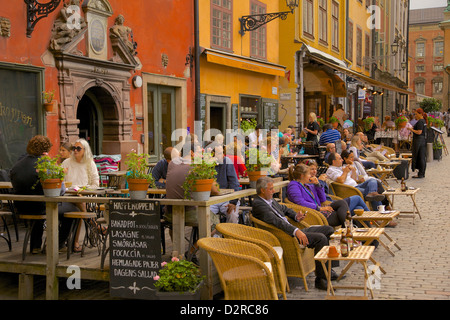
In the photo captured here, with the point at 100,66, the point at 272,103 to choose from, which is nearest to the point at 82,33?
the point at 100,66

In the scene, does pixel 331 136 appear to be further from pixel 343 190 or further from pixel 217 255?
pixel 217 255

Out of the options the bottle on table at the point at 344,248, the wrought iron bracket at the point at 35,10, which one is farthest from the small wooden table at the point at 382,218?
the wrought iron bracket at the point at 35,10

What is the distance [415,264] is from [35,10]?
276 inches

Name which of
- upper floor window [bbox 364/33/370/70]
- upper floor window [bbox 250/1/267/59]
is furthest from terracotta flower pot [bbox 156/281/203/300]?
upper floor window [bbox 364/33/370/70]

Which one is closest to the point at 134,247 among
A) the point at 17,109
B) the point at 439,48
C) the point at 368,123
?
the point at 17,109

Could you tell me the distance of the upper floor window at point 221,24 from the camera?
1577cm

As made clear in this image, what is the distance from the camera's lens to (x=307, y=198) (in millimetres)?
7605

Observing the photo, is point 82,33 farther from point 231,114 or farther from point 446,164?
point 446,164

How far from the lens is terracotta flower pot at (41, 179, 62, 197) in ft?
20.5

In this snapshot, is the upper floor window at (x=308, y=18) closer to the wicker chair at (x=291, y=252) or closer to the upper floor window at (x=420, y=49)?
the wicker chair at (x=291, y=252)

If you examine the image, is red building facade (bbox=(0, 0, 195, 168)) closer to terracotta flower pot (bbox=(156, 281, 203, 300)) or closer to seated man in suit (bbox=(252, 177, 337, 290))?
seated man in suit (bbox=(252, 177, 337, 290))

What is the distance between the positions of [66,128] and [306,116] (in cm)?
1558

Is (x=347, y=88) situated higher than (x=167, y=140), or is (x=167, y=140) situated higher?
(x=347, y=88)

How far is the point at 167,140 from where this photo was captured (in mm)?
14180
